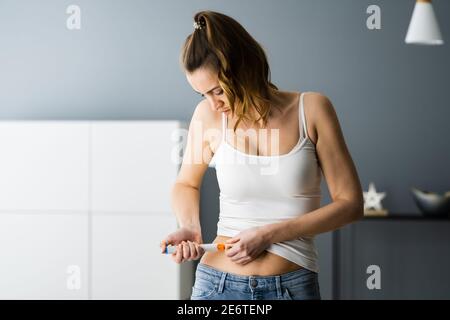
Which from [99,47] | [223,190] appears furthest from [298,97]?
[99,47]

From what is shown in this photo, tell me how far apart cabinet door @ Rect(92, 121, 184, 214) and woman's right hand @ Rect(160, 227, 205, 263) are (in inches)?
91.3

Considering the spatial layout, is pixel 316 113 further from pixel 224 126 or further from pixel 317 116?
pixel 224 126

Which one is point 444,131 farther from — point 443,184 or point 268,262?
point 268,262

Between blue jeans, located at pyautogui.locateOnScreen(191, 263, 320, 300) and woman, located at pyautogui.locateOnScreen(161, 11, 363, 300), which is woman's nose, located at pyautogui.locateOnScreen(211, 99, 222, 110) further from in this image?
blue jeans, located at pyautogui.locateOnScreen(191, 263, 320, 300)

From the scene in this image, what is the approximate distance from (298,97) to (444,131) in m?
2.88

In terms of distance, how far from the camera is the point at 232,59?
146 cm

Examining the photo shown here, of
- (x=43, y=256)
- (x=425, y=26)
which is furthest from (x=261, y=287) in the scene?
(x=43, y=256)

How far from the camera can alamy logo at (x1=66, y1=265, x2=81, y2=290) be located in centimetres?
392

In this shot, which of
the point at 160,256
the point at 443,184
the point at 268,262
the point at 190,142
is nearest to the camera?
the point at 268,262

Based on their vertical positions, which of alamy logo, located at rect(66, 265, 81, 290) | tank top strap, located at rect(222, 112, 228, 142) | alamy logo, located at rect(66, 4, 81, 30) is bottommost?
alamy logo, located at rect(66, 265, 81, 290)

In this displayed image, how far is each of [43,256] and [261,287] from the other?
109 inches

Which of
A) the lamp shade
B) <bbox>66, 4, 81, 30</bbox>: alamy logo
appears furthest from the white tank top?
<bbox>66, 4, 81, 30</bbox>: alamy logo

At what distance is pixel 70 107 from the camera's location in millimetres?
4402

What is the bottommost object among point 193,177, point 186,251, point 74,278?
point 74,278
